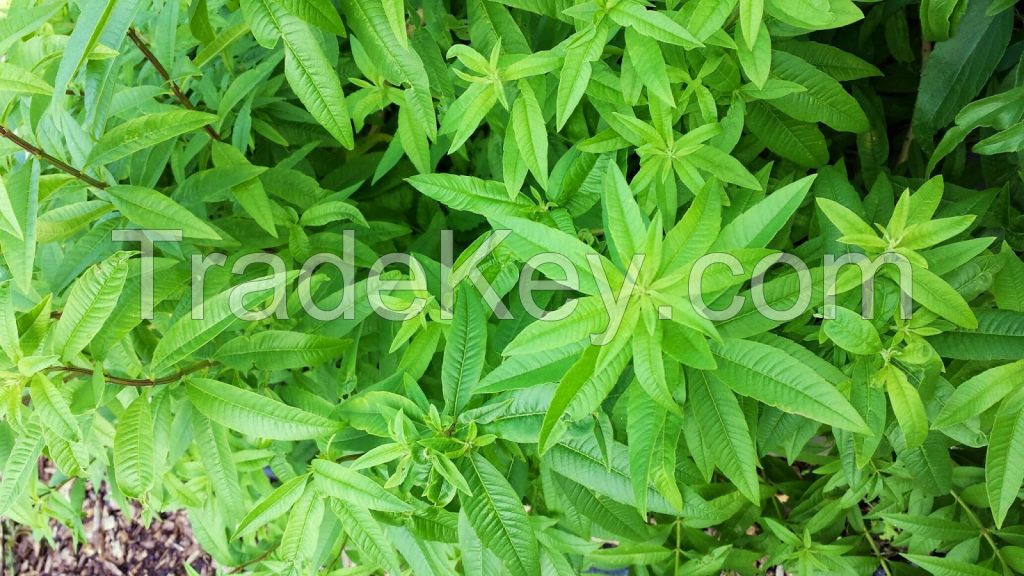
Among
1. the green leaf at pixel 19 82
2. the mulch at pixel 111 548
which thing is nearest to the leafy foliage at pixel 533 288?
the green leaf at pixel 19 82

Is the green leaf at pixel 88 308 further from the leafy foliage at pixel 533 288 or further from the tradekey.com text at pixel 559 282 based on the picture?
the tradekey.com text at pixel 559 282

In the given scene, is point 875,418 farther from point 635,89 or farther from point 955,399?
point 635,89

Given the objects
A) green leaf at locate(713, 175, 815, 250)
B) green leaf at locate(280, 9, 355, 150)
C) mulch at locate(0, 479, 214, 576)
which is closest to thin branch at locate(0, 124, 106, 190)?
green leaf at locate(280, 9, 355, 150)

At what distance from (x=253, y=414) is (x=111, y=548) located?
92.1 inches

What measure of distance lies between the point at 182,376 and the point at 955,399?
123 centimetres

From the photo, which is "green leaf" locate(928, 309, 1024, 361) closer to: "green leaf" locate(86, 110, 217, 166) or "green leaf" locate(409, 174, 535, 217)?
"green leaf" locate(409, 174, 535, 217)

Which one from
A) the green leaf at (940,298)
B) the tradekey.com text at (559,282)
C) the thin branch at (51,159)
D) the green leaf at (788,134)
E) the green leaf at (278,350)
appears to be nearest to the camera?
the tradekey.com text at (559,282)

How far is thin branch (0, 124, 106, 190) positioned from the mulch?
6.84 ft

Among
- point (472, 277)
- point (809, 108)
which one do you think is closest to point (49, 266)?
point (472, 277)

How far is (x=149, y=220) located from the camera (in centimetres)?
121

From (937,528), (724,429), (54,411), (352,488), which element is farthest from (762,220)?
(54,411)

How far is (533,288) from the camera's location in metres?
1.27

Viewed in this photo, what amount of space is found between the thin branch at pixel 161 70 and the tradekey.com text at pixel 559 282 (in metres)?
0.24

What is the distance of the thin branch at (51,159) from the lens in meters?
1.12
